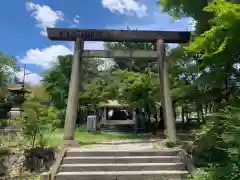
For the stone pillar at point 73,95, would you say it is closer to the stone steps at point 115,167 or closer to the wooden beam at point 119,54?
the wooden beam at point 119,54

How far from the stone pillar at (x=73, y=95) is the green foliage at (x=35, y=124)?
657 millimetres

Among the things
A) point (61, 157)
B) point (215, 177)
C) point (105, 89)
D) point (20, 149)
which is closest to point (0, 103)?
point (105, 89)

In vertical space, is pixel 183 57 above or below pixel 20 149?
above

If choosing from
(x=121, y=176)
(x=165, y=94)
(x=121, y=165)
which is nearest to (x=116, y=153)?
(x=121, y=165)

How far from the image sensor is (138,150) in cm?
844

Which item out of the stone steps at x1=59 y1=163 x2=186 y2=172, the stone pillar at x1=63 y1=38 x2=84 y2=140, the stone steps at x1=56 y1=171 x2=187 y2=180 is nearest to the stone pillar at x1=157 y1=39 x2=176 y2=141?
the stone steps at x1=59 y1=163 x2=186 y2=172

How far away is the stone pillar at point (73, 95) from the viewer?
33.6 ft

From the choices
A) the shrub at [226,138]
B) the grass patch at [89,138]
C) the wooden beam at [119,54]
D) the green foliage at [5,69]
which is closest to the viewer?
the shrub at [226,138]

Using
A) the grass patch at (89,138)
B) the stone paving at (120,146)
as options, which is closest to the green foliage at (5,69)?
the grass patch at (89,138)

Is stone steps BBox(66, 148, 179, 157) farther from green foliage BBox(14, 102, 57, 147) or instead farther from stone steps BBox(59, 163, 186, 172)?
Result: green foliage BBox(14, 102, 57, 147)

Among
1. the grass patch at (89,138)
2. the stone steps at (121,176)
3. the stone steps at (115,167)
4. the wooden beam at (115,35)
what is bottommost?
the stone steps at (121,176)

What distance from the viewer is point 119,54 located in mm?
11406

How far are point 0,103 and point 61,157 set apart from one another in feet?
64.2

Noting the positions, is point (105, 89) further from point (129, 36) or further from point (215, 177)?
point (215, 177)
